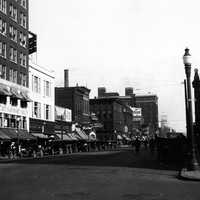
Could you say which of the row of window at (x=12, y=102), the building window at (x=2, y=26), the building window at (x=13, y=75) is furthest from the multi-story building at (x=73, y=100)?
the building window at (x=2, y=26)

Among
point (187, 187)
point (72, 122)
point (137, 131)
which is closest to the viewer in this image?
point (187, 187)

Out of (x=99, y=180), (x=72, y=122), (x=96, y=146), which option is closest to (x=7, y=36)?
(x=72, y=122)

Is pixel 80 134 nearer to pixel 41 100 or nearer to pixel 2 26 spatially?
pixel 41 100

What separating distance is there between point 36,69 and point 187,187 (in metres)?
58.4

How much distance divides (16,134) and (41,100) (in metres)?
15.3

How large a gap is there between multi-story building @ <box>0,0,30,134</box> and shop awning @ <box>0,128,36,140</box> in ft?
2.92

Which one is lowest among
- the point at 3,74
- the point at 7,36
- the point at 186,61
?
the point at 186,61

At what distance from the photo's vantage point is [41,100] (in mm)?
73312

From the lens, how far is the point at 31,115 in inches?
2721

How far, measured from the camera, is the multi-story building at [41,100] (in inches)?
2761

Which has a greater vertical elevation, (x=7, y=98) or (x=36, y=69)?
(x=36, y=69)

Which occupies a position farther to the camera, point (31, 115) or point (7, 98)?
point (31, 115)

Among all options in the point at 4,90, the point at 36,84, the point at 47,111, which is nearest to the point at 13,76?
the point at 4,90

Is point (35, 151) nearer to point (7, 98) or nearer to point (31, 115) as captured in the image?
point (7, 98)
